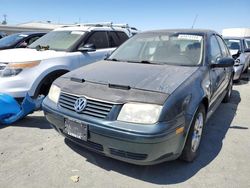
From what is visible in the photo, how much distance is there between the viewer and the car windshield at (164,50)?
373cm

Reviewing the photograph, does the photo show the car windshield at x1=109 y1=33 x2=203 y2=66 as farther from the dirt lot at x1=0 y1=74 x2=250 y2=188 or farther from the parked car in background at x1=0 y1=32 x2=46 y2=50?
the parked car in background at x1=0 y1=32 x2=46 y2=50

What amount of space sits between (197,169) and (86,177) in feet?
4.44

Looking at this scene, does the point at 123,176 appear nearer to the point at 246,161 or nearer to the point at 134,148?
the point at 134,148

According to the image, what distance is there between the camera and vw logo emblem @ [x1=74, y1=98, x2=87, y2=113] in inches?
110

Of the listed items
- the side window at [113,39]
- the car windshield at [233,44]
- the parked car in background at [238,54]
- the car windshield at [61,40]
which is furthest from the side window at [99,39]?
the car windshield at [233,44]

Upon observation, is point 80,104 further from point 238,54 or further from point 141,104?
point 238,54

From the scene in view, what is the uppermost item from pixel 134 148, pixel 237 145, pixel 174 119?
pixel 174 119

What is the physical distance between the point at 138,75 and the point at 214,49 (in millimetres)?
1724

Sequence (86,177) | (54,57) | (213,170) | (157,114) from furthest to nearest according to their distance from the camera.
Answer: (54,57) → (213,170) → (86,177) → (157,114)

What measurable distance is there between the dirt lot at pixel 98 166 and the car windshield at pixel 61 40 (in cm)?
228

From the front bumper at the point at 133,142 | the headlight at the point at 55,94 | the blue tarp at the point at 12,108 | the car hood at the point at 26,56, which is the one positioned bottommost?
the blue tarp at the point at 12,108

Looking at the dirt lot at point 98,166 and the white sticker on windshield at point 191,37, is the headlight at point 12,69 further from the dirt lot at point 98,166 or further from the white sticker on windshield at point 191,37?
the white sticker on windshield at point 191,37

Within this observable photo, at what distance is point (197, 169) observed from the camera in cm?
313

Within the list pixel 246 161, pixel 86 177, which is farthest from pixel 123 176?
pixel 246 161
